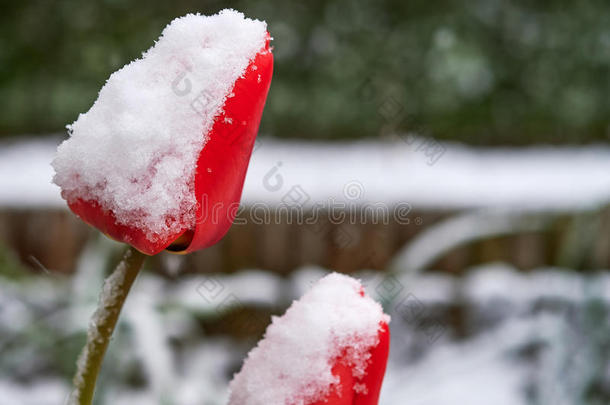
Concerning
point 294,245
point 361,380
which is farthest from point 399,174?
point 361,380

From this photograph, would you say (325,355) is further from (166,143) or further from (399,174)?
(399,174)

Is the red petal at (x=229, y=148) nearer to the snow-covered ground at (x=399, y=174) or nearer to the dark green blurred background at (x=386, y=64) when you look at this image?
the snow-covered ground at (x=399, y=174)

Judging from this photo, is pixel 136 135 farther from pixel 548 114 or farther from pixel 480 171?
pixel 548 114

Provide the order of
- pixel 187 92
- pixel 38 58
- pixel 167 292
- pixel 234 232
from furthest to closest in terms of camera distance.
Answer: pixel 38 58
pixel 234 232
pixel 167 292
pixel 187 92

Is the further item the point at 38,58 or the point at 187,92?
the point at 38,58

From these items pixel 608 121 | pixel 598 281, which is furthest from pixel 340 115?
pixel 598 281

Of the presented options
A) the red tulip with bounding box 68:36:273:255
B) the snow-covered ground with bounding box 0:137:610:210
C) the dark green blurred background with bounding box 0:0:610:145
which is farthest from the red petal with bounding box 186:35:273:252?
the dark green blurred background with bounding box 0:0:610:145

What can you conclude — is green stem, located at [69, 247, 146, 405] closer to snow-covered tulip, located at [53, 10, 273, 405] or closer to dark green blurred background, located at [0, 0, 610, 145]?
snow-covered tulip, located at [53, 10, 273, 405]
